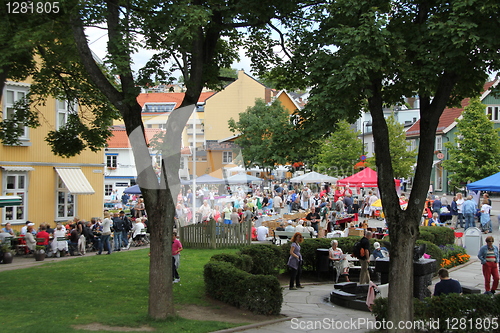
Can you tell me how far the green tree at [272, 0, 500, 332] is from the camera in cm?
770

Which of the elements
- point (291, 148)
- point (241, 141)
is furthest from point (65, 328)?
point (241, 141)

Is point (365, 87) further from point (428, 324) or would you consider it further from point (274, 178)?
point (274, 178)

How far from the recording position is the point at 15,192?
23969 millimetres

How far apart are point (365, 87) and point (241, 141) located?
40.6 metres

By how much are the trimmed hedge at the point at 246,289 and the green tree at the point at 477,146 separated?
1337 inches

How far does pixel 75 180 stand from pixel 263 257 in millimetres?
15031

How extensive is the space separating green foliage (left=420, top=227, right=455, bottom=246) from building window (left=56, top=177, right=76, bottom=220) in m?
18.0

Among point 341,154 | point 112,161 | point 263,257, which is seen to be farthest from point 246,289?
point 112,161

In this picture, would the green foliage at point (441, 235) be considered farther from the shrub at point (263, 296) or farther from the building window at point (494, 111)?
the building window at point (494, 111)

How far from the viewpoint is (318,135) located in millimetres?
8656

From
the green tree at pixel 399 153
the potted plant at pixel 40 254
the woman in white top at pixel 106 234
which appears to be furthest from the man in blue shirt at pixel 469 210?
the green tree at pixel 399 153

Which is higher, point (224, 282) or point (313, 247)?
point (313, 247)

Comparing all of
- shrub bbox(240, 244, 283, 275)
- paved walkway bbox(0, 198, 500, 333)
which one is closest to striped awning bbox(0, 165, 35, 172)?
shrub bbox(240, 244, 283, 275)

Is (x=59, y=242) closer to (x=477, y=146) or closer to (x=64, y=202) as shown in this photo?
(x=64, y=202)
